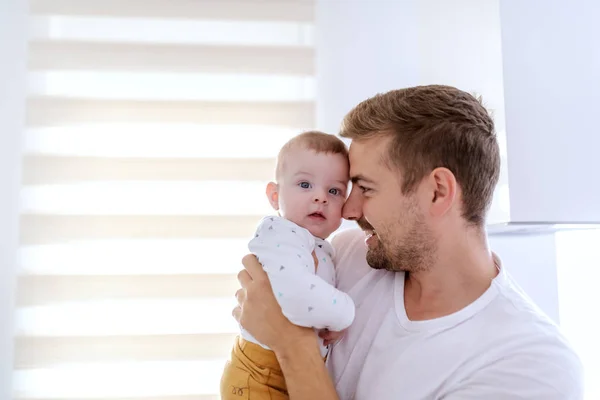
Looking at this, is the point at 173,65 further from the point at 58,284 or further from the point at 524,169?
the point at 524,169

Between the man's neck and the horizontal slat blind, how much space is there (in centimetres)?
54

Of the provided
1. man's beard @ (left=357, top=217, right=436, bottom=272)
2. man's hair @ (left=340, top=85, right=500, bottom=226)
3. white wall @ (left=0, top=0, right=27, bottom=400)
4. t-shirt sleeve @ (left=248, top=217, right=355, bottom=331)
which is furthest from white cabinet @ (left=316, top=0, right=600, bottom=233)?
white wall @ (left=0, top=0, right=27, bottom=400)

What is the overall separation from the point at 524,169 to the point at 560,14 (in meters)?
0.39

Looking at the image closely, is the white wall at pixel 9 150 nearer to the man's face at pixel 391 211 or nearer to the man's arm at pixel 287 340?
the man's arm at pixel 287 340

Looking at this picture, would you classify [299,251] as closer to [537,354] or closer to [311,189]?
[311,189]

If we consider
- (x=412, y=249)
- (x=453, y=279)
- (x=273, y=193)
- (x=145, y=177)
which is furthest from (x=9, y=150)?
(x=453, y=279)

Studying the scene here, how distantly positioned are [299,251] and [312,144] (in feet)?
0.85

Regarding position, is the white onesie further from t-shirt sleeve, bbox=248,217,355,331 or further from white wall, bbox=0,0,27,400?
white wall, bbox=0,0,27,400

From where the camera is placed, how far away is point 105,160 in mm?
1580

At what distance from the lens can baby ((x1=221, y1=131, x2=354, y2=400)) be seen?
118 cm

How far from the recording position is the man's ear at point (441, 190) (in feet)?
4.19

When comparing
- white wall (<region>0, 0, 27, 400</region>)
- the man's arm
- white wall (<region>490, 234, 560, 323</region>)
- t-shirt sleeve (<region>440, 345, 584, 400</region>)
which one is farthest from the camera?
white wall (<region>490, 234, 560, 323</region>)

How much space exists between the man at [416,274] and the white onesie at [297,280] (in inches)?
2.5

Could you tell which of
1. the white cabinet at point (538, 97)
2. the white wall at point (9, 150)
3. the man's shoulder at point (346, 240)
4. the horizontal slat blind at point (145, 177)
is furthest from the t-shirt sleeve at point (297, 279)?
the white wall at point (9, 150)
